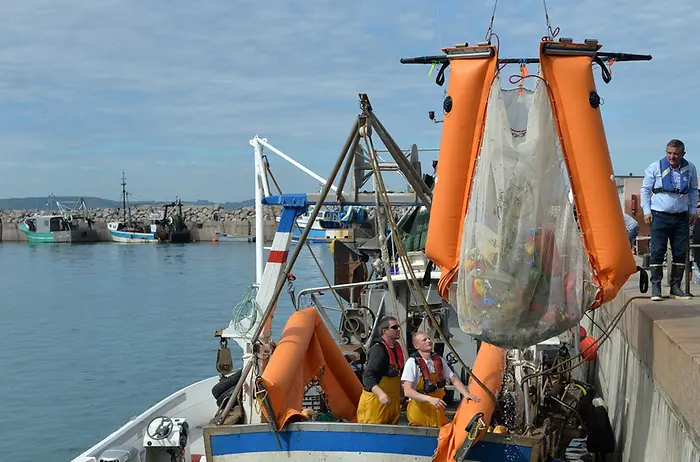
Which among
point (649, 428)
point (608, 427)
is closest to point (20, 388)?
point (608, 427)

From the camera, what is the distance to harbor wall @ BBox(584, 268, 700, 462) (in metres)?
5.34

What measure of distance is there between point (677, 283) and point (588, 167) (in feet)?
9.73

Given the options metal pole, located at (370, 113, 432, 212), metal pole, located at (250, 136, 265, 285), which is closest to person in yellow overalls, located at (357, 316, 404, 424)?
metal pole, located at (370, 113, 432, 212)

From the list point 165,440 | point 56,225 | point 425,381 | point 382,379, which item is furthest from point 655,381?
point 56,225

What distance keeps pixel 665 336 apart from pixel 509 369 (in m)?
1.67

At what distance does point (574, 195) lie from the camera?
6211 mm

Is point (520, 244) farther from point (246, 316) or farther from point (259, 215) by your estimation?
point (259, 215)

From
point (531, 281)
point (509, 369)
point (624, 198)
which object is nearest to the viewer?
point (531, 281)

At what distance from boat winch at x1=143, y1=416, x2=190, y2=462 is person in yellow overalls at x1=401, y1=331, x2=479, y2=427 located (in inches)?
102

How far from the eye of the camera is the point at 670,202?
782 centimetres

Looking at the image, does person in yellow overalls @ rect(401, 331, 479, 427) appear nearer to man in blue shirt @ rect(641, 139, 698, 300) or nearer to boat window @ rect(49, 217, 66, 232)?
man in blue shirt @ rect(641, 139, 698, 300)

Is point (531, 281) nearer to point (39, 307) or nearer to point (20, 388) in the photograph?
point (20, 388)

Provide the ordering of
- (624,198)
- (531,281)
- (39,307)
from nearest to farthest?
(531,281), (624,198), (39,307)

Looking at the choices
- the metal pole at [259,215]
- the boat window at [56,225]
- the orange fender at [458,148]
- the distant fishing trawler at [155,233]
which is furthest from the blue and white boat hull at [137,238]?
the orange fender at [458,148]
